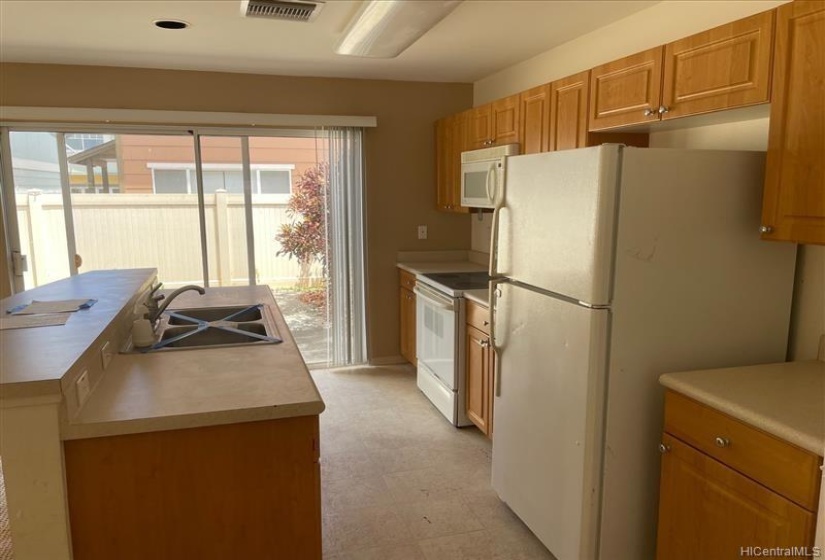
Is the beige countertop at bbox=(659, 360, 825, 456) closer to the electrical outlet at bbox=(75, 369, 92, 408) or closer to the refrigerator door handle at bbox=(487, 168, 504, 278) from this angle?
the refrigerator door handle at bbox=(487, 168, 504, 278)

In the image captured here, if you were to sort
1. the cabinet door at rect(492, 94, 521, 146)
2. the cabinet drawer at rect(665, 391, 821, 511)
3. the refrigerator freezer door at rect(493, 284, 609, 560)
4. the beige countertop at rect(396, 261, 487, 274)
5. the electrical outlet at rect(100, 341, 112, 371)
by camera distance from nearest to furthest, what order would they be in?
the cabinet drawer at rect(665, 391, 821, 511) < the electrical outlet at rect(100, 341, 112, 371) < the refrigerator freezer door at rect(493, 284, 609, 560) < the cabinet door at rect(492, 94, 521, 146) < the beige countertop at rect(396, 261, 487, 274)

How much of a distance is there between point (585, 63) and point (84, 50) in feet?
10.2

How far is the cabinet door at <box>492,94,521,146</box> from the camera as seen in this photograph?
11.6 feet

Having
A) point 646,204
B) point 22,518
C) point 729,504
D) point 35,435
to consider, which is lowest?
point 729,504

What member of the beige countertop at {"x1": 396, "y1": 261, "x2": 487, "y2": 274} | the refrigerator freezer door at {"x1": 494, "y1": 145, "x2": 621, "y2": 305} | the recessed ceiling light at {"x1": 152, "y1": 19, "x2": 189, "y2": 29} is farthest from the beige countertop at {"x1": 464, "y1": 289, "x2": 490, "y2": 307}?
the recessed ceiling light at {"x1": 152, "y1": 19, "x2": 189, "y2": 29}

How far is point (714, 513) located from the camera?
5.80 ft

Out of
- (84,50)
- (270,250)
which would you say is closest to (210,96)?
(84,50)

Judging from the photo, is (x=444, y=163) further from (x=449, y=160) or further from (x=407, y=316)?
(x=407, y=316)

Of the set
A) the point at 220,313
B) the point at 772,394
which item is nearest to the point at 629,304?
the point at 772,394

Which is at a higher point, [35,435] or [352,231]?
[352,231]

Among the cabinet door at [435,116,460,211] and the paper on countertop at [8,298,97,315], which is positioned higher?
the cabinet door at [435,116,460,211]

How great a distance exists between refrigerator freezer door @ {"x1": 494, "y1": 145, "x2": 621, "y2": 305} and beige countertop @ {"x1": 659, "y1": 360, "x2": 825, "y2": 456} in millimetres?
402

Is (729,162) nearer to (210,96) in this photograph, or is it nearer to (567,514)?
(567,514)

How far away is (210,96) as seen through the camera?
432 centimetres
